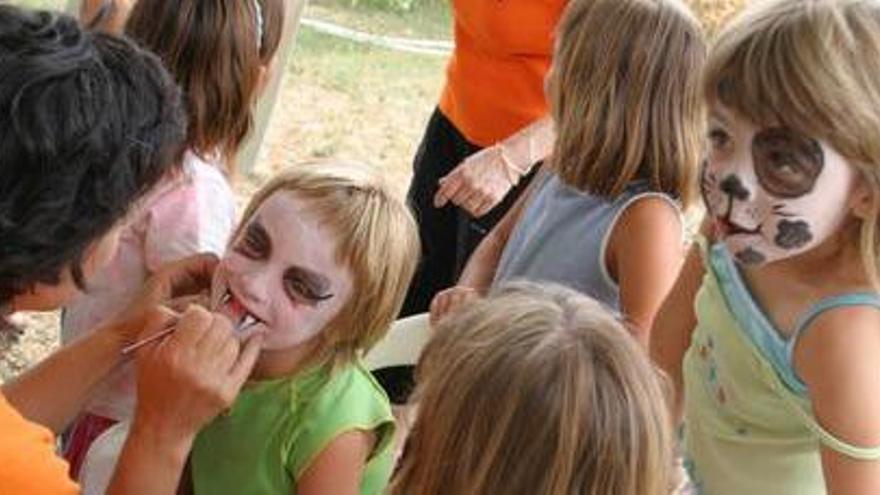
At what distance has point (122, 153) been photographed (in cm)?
119

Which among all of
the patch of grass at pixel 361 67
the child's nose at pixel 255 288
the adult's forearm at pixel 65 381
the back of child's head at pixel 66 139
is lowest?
the patch of grass at pixel 361 67

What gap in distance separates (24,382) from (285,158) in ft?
9.05

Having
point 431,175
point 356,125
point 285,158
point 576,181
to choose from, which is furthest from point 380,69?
point 576,181

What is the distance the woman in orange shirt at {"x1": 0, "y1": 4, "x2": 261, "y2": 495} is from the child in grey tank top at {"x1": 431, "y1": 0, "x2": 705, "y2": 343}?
0.48 metres

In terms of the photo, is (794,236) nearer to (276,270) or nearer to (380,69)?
(276,270)

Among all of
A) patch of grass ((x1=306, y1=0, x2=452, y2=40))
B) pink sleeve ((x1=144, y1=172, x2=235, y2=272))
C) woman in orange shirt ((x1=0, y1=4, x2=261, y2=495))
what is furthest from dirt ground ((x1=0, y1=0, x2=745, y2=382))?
woman in orange shirt ((x1=0, y1=4, x2=261, y2=495))

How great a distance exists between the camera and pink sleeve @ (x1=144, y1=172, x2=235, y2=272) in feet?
5.31

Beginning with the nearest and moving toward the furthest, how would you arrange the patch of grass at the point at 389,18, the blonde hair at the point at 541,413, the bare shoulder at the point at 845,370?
the blonde hair at the point at 541,413 → the bare shoulder at the point at 845,370 → the patch of grass at the point at 389,18

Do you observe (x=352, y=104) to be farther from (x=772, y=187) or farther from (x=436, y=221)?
(x=772, y=187)

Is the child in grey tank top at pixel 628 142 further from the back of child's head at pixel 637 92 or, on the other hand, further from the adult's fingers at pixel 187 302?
the adult's fingers at pixel 187 302

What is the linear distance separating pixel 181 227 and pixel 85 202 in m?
0.45

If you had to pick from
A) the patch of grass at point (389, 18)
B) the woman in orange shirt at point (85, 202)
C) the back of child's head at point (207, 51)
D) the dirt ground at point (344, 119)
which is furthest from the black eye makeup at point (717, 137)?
the patch of grass at point (389, 18)

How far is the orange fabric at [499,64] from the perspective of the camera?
2158 mm

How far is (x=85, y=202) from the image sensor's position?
1.17 m
